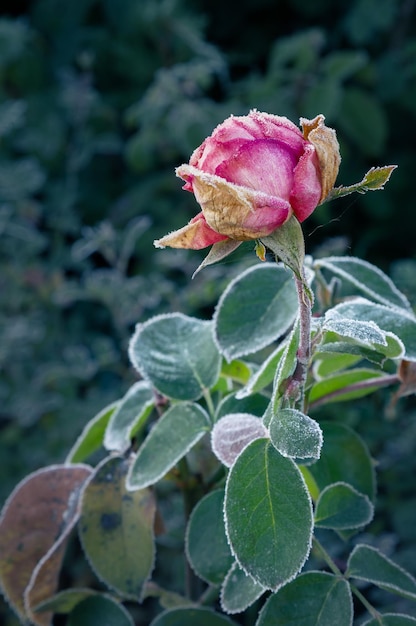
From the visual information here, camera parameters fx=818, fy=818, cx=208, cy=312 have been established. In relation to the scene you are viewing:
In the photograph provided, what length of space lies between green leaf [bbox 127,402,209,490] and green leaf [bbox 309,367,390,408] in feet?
0.27

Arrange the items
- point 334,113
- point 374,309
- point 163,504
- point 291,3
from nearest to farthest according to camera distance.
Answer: point 374,309, point 163,504, point 334,113, point 291,3

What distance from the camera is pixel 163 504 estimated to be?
0.99 metres

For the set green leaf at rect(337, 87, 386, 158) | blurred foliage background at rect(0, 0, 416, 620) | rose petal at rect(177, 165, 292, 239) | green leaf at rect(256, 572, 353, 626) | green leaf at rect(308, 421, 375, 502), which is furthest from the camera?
green leaf at rect(337, 87, 386, 158)

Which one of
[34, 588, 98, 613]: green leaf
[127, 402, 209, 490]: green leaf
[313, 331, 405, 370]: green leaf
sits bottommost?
[34, 588, 98, 613]: green leaf

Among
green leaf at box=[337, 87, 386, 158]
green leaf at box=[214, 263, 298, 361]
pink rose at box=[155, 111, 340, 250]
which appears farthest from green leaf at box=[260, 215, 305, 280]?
green leaf at box=[337, 87, 386, 158]

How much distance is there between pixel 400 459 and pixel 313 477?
52cm

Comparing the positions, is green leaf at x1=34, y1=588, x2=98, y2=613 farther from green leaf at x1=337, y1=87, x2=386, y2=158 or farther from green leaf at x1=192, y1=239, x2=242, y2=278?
green leaf at x1=337, y1=87, x2=386, y2=158

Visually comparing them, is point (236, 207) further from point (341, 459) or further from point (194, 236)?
point (341, 459)

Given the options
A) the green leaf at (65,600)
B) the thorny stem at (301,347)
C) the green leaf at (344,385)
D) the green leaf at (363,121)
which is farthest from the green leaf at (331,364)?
the green leaf at (363,121)

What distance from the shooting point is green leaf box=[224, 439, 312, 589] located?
38 cm

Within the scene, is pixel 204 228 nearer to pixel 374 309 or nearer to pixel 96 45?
pixel 374 309

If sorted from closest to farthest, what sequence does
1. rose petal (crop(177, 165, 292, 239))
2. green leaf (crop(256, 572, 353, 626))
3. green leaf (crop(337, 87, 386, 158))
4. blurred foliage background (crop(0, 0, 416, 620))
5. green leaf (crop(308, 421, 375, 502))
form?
rose petal (crop(177, 165, 292, 239)) → green leaf (crop(256, 572, 353, 626)) → green leaf (crop(308, 421, 375, 502)) → blurred foliage background (crop(0, 0, 416, 620)) → green leaf (crop(337, 87, 386, 158))

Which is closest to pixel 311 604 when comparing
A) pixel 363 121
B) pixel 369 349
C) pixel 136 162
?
pixel 369 349

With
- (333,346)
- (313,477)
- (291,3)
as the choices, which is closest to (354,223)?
(291,3)
